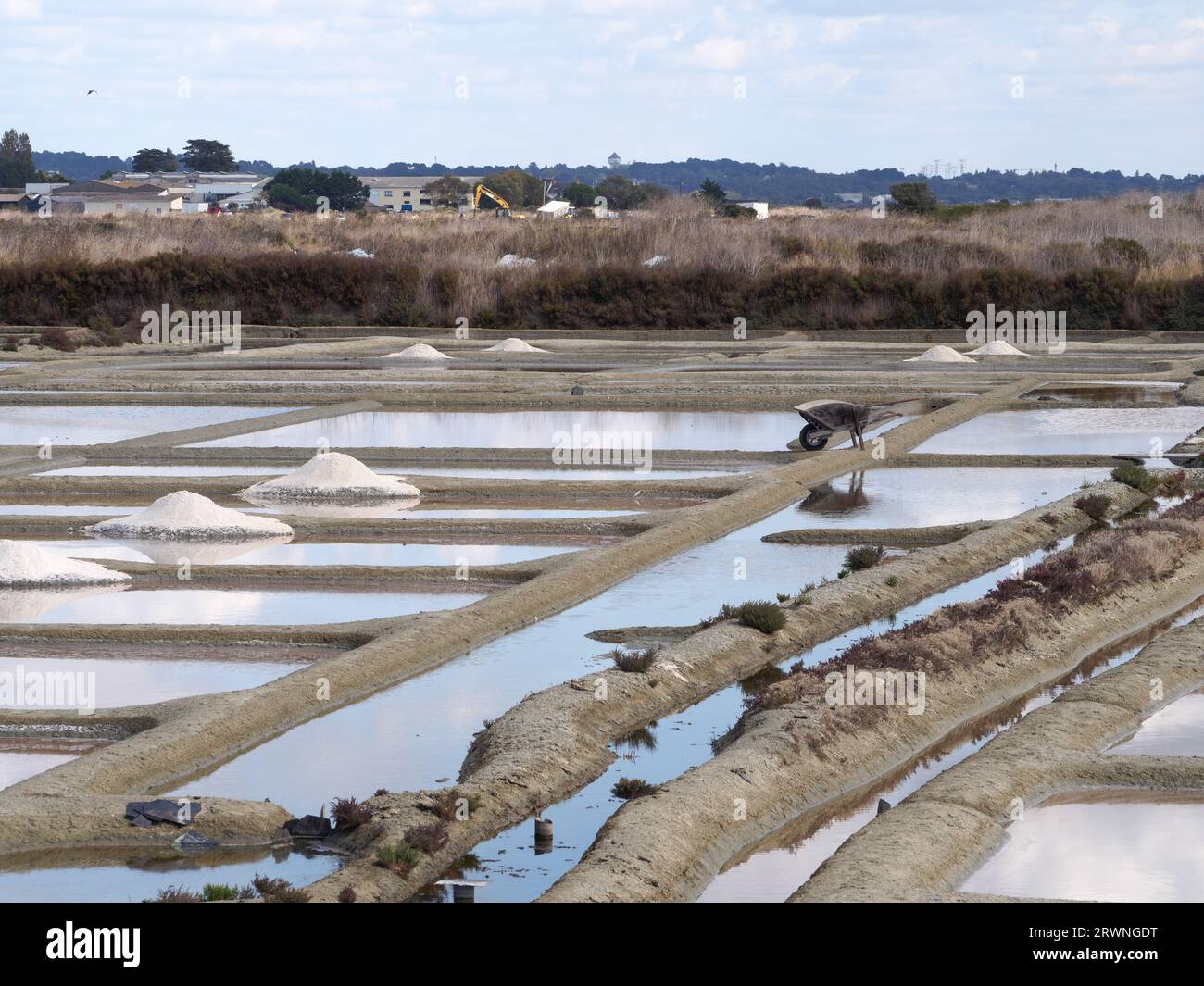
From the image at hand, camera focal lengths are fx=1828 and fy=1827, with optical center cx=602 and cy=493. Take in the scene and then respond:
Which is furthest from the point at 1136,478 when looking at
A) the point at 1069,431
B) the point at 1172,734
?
the point at 1172,734

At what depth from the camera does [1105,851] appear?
5.82 metres

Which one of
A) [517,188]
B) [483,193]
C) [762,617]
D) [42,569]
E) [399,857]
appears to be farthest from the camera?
[517,188]

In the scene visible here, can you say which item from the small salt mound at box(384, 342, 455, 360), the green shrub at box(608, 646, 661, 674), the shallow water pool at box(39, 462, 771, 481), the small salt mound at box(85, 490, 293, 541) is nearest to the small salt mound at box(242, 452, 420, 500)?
the shallow water pool at box(39, 462, 771, 481)

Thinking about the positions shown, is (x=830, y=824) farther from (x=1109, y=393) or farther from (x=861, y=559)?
(x=1109, y=393)

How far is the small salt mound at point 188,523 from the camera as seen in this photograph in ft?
38.6

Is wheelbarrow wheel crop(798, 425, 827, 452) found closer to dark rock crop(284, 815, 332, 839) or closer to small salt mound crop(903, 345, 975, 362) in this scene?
small salt mound crop(903, 345, 975, 362)

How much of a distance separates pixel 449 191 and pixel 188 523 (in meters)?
79.6

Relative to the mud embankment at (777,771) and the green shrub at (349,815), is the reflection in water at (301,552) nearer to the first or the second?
the mud embankment at (777,771)

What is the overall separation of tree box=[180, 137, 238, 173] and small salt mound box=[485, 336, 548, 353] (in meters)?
94.4

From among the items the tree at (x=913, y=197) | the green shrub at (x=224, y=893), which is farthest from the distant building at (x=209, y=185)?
the green shrub at (x=224, y=893)

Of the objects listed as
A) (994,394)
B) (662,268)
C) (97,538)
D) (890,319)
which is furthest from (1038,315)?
(97,538)

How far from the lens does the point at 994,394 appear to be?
20047mm

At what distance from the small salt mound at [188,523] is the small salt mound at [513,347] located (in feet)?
48.7

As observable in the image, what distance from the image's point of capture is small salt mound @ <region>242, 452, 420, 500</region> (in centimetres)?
1335
